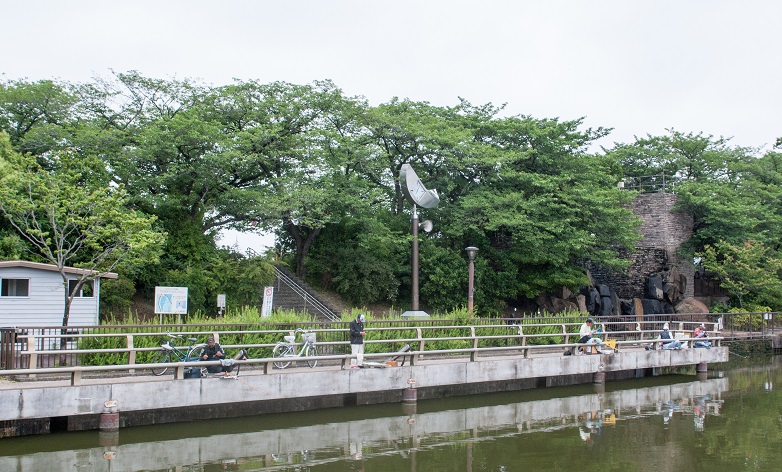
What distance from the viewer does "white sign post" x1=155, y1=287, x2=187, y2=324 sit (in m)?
22.4

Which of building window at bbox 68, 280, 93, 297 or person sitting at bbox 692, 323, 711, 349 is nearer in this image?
building window at bbox 68, 280, 93, 297

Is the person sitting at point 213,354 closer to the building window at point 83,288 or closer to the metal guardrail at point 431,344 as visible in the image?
the metal guardrail at point 431,344

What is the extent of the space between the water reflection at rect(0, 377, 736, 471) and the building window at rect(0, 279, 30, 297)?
738 cm

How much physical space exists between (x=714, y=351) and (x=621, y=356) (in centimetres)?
577

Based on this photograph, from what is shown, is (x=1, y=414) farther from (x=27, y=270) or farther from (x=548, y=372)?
(x=548, y=372)

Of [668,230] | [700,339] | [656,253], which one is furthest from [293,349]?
[668,230]

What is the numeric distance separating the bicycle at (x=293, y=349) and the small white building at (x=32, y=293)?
5.81 metres

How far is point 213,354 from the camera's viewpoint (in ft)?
50.4

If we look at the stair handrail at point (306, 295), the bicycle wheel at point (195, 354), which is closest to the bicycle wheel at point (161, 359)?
the bicycle wheel at point (195, 354)

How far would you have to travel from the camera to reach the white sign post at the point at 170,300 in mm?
22359

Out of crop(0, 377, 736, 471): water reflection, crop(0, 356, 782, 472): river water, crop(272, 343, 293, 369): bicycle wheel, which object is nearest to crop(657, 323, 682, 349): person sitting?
crop(0, 377, 736, 471): water reflection

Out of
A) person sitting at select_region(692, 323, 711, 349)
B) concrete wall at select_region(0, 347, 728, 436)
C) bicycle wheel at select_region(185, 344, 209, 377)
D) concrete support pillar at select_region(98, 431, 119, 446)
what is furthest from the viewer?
person sitting at select_region(692, 323, 711, 349)

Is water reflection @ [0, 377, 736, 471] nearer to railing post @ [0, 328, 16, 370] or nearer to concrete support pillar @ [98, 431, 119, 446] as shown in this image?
concrete support pillar @ [98, 431, 119, 446]

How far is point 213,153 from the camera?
2852cm
